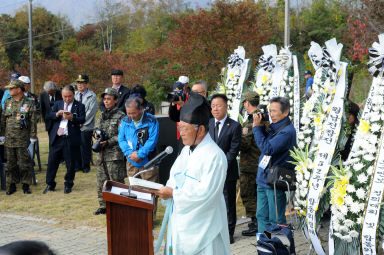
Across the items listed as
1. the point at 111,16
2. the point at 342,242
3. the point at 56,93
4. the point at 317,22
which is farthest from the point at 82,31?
the point at 342,242

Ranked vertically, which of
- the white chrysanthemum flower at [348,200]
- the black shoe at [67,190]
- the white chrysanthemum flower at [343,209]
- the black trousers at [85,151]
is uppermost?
the white chrysanthemum flower at [348,200]

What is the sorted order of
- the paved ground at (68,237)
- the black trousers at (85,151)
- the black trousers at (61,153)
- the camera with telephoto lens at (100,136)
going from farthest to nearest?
1. the black trousers at (85,151)
2. the black trousers at (61,153)
3. the camera with telephoto lens at (100,136)
4. the paved ground at (68,237)

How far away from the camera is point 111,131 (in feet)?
26.3

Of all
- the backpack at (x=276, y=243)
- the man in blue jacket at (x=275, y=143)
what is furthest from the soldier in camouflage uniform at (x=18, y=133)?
the backpack at (x=276, y=243)

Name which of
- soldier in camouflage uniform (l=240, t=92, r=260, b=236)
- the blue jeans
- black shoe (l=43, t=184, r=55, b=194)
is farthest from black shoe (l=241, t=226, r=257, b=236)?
black shoe (l=43, t=184, r=55, b=194)

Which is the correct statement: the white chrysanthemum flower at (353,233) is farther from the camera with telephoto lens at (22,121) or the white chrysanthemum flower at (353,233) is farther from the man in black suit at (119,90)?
the camera with telephoto lens at (22,121)

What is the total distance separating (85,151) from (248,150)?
5.86 m

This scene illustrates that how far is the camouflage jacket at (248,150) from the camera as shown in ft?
23.1

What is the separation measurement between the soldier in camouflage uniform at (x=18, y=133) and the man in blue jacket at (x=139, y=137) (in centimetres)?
303

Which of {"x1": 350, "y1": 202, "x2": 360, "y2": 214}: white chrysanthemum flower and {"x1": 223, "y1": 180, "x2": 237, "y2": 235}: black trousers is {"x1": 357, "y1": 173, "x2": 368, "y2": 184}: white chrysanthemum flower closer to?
{"x1": 350, "y1": 202, "x2": 360, "y2": 214}: white chrysanthemum flower

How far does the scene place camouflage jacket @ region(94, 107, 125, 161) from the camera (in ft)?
26.1

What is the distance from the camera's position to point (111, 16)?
155ft

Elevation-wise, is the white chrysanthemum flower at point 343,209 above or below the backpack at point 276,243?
above

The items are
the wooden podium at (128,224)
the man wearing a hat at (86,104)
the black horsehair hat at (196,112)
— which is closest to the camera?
the black horsehair hat at (196,112)
